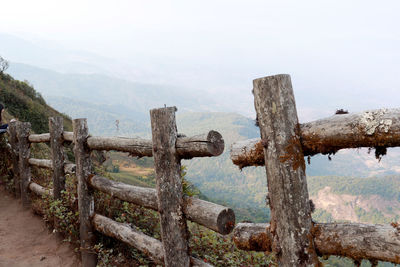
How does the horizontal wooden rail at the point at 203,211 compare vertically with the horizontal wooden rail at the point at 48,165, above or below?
below

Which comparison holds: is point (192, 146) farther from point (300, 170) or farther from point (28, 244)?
point (28, 244)

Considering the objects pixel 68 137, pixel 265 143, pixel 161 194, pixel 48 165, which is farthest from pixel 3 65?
pixel 265 143

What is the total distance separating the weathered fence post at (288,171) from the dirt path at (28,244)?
3.72 metres

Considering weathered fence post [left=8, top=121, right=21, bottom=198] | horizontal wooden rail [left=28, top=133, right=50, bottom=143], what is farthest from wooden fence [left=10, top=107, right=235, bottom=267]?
weathered fence post [left=8, top=121, right=21, bottom=198]

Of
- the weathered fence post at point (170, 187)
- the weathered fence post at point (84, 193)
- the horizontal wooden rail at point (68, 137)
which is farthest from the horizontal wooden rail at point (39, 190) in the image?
the weathered fence post at point (170, 187)

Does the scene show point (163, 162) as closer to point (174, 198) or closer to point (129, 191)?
point (174, 198)

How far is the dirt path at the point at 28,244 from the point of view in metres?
4.69

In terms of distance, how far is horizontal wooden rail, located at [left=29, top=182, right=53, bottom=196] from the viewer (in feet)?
18.9

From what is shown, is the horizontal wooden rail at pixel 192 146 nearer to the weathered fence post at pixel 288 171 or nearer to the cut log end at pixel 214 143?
the cut log end at pixel 214 143

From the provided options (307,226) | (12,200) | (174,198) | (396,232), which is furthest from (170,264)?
(12,200)

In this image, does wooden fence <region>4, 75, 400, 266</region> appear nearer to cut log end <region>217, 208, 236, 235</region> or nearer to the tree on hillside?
cut log end <region>217, 208, 236, 235</region>

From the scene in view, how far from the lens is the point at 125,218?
4535 millimetres

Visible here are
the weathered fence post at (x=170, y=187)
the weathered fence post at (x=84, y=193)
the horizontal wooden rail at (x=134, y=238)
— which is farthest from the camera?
the weathered fence post at (x=84, y=193)

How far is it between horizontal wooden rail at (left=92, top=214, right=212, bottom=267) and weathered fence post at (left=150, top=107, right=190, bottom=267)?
19cm
